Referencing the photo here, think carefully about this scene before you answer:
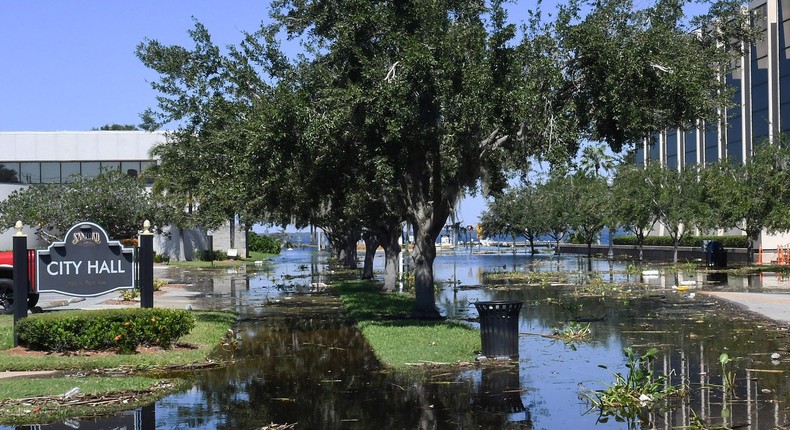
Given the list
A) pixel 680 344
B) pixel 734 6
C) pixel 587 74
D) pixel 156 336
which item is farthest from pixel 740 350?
pixel 156 336

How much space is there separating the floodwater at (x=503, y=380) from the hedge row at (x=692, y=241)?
32.8 metres

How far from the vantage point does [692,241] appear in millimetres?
69000

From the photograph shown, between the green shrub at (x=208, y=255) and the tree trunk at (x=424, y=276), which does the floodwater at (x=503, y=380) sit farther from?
the green shrub at (x=208, y=255)

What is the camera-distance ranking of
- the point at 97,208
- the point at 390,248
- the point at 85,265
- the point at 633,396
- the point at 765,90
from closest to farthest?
the point at 633,396
the point at 85,265
the point at 390,248
the point at 97,208
the point at 765,90

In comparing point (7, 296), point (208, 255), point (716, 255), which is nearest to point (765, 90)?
point (716, 255)

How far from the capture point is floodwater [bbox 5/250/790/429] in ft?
34.6

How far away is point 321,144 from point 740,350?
8832 mm

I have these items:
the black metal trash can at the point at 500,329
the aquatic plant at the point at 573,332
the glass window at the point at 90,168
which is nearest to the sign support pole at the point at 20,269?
Answer: the black metal trash can at the point at 500,329

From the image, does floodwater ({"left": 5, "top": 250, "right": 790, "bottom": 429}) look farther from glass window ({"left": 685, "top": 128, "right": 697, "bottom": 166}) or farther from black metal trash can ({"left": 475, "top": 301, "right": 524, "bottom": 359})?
glass window ({"left": 685, "top": 128, "right": 697, "bottom": 166})

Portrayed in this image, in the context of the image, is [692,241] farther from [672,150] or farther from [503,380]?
[503,380]

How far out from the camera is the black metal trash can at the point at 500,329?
15.1 m

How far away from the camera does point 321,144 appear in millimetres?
18844

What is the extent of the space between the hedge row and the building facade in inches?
1439

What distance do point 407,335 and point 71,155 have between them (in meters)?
62.6
